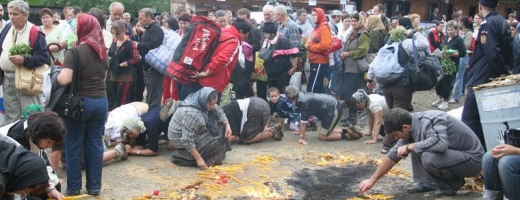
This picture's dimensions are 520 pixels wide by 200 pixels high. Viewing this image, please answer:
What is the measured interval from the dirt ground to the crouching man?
29 centimetres

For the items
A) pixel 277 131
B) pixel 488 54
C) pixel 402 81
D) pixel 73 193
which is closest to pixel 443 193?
pixel 488 54

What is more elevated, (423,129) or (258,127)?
(423,129)

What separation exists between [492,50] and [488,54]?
69mm

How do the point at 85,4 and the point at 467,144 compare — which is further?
the point at 85,4

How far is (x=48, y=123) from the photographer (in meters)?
4.59

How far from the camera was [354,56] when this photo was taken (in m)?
11.1

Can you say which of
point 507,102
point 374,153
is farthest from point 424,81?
point 507,102

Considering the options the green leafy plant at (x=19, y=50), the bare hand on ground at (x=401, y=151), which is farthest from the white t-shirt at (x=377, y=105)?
the green leafy plant at (x=19, y=50)

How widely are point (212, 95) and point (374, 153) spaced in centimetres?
284

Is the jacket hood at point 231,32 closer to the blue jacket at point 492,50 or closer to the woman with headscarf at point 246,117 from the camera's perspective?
the woman with headscarf at point 246,117

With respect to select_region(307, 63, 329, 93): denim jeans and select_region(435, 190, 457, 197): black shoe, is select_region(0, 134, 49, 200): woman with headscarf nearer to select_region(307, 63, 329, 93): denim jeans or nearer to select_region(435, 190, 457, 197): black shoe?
select_region(435, 190, 457, 197): black shoe

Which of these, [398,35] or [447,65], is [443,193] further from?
[447,65]

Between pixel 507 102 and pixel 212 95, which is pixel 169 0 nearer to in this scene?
pixel 212 95

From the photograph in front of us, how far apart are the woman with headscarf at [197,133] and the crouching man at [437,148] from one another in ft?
7.68
